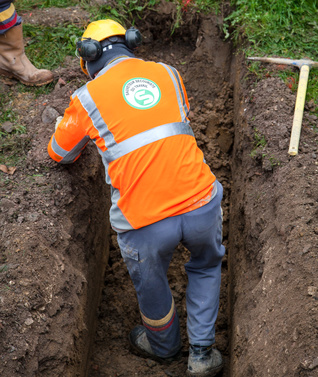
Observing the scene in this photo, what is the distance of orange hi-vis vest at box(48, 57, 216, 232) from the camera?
2.95m

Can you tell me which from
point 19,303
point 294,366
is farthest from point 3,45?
point 294,366

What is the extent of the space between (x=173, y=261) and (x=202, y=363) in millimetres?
1097

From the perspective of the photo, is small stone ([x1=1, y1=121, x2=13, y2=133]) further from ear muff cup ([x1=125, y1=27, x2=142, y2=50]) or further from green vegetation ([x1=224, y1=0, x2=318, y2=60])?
green vegetation ([x1=224, y1=0, x2=318, y2=60])

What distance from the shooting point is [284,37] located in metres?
4.87

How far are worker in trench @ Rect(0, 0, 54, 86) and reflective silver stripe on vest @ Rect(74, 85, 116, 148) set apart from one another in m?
1.74

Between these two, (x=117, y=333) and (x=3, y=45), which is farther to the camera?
(x=3, y=45)

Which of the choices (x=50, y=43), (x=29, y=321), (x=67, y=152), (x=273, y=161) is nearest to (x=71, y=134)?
(x=67, y=152)

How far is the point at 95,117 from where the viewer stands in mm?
3021

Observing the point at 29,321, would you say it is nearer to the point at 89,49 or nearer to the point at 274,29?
the point at 89,49

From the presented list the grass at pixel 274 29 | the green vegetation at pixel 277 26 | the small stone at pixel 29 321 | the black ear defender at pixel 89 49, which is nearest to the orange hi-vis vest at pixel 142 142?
the black ear defender at pixel 89 49

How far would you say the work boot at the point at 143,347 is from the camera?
385 centimetres

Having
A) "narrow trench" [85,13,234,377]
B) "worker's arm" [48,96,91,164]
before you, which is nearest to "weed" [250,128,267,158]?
"narrow trench" [85,13,234,377]

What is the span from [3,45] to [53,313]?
2667mm

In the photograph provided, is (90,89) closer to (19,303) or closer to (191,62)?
(19,303)
